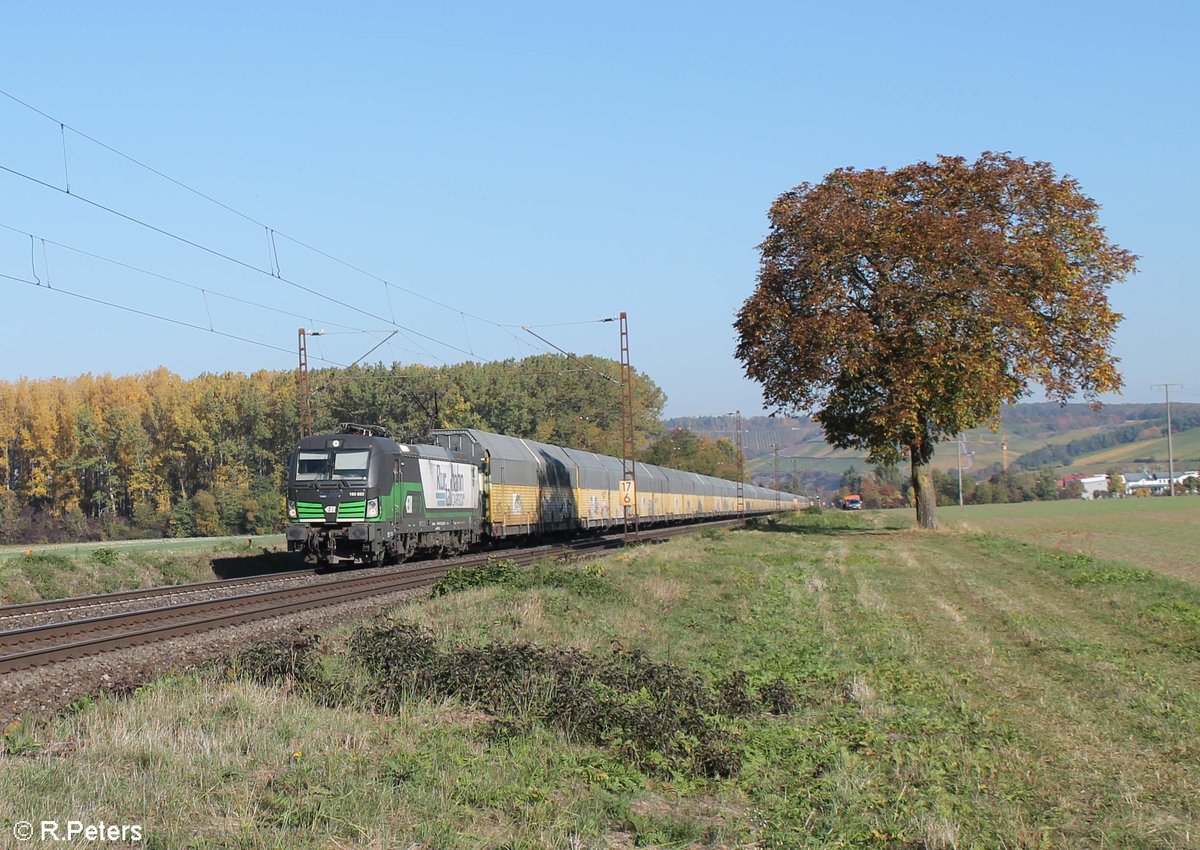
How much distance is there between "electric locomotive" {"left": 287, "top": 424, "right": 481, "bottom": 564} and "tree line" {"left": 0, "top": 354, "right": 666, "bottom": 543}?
6256cm

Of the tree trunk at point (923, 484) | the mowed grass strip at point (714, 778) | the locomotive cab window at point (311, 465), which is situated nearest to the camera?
the mowed grass strip at point (714, 778)

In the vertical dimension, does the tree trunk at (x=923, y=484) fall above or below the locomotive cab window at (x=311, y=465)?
below

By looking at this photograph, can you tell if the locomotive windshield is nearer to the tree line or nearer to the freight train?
the freight train

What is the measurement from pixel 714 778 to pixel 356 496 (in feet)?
74.5

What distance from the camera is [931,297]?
38.8 meters

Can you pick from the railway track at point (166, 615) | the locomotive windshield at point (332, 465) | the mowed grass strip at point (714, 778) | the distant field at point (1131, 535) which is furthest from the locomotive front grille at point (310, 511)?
the distant field at point (1131, 535)

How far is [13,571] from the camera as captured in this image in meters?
27.0

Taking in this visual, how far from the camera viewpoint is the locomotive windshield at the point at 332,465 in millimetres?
30125

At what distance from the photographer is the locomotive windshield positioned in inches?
1186

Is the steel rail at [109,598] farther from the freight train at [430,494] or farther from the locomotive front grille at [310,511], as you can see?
the freight train at [430,494]

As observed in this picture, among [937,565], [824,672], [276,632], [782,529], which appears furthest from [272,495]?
[824,672]

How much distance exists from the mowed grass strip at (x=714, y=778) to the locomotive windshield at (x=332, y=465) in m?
14.0

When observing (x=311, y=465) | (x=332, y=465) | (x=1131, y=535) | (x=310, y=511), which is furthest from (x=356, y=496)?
(x=1131, y=535)

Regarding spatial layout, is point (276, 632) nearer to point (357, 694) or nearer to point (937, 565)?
point (357, 694)
